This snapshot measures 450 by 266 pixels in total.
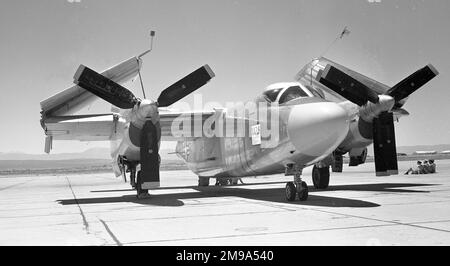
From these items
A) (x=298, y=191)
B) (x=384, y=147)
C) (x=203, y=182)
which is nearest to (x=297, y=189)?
(x=298, y=191)

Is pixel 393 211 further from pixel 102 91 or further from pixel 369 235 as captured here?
pixel 102 91

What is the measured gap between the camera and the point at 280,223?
888cm

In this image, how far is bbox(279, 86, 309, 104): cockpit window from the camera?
13584mm

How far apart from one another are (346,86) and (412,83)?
10.3 ft

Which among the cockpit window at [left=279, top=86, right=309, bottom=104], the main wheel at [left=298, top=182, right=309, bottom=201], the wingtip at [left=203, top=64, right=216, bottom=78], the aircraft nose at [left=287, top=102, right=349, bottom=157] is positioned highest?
the wingtip at [left=203, top=64, right=216, bottom=78]

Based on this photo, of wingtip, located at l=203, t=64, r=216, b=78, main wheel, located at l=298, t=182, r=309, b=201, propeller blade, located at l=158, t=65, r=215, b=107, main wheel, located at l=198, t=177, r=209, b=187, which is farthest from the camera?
main wheel, located at l=198, t=177, r=209, b=187

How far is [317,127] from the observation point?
11.8 metres

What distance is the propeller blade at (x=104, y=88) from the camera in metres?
14.7

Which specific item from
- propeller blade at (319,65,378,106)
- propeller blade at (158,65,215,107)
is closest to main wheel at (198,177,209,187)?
propeller blade at (158,65,215,107)

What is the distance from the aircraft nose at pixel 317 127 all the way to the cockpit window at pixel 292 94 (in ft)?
2.46

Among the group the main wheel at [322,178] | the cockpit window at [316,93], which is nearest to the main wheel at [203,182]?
the main wheel at [322,178]

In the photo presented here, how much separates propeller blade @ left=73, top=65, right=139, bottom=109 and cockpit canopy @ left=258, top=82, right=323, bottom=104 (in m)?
4.89

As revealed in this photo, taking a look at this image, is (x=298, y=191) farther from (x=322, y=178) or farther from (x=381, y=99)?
(x=322, y=178)

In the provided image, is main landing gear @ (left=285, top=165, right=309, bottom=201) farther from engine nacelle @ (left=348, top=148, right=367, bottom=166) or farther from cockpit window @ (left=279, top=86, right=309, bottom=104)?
engine nacelle @ (left=348, top=148, right=367, bottom=166)
